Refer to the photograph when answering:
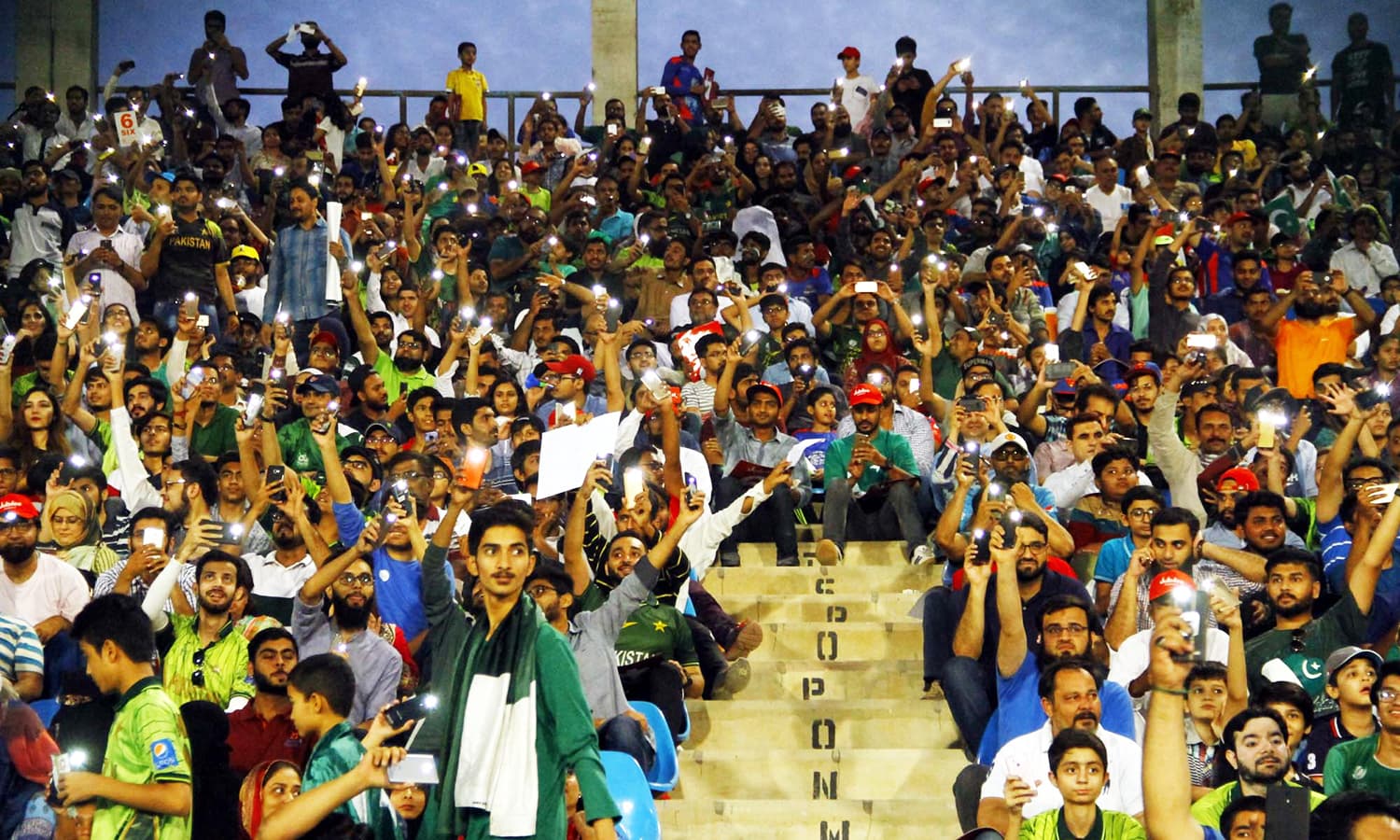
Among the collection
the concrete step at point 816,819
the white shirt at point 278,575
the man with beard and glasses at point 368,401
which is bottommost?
the concrete step at point 816,819

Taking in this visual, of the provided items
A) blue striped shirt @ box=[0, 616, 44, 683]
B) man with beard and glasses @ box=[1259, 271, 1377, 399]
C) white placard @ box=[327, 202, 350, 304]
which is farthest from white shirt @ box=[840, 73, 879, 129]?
blue striped shirt @ box=[0, 616, 44, 683]

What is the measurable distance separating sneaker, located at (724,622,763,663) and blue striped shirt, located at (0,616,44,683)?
3.03 metres

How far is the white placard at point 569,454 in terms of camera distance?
712 centimetres

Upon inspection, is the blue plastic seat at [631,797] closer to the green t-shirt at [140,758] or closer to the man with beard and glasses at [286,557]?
the green t-shirt at [140,758]

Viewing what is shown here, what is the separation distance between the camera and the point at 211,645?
302 inches

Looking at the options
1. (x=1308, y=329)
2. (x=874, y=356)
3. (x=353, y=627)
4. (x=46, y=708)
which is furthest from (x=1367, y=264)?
(x=46, y=708)

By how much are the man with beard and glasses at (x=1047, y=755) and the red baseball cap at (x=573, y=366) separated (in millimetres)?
5022

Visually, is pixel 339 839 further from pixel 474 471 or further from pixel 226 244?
pixel 226 244

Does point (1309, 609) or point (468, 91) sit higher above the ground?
point (468, 91)

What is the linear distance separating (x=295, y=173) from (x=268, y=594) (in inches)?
304

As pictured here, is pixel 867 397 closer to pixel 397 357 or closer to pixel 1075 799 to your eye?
pixel 397 357

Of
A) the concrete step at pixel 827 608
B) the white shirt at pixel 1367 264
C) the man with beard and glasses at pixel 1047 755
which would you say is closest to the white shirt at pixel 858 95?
the white shirt at pixel 1367 264

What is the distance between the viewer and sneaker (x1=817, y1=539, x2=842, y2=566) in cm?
971

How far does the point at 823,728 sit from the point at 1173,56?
13.6 m
